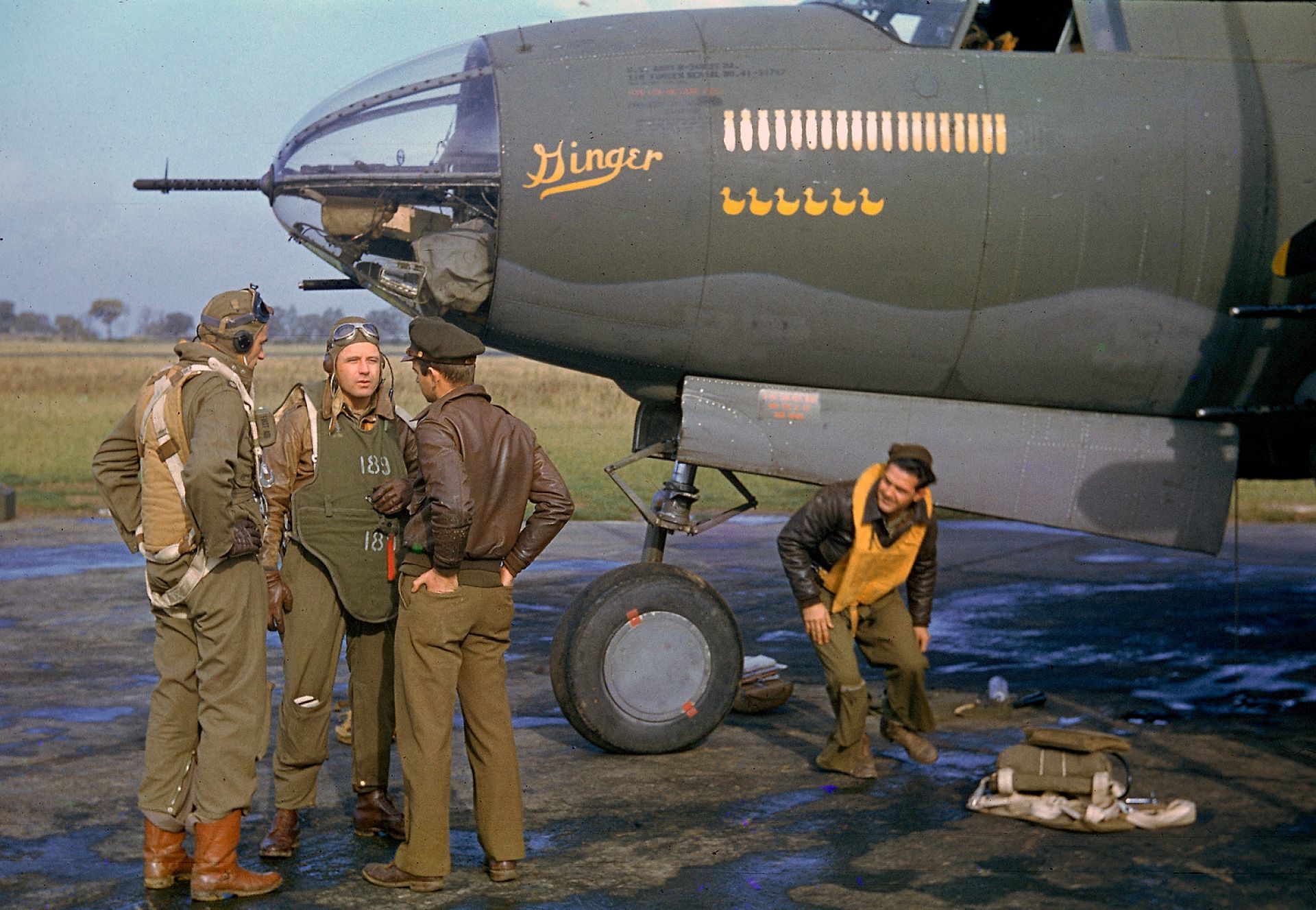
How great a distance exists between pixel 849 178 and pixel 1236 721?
12.0 ft

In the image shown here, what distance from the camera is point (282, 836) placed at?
517cm

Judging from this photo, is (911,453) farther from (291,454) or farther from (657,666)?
(291,454)

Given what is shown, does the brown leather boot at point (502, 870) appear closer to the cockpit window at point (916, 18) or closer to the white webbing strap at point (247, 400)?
the white webbing strap at point (247, 400)

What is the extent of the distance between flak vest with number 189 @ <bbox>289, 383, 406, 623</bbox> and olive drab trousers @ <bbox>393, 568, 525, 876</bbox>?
1.24 ft

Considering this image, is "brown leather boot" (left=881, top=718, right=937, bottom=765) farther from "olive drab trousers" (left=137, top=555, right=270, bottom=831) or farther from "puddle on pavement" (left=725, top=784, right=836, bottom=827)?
"olive drab trousers" (left=137, top=555, right=270, bottom=831)

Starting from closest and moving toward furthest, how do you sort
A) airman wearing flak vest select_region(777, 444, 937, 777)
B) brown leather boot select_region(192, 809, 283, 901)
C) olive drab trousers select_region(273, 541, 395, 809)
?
brown leather boot select_region(192, 809, 283, 901)
olive drab trousers select_region(273, 541, 395, 809)
airman wearing flak vest select_region(777, 444, 937, 777)

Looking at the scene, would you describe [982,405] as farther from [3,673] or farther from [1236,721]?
[3,673]

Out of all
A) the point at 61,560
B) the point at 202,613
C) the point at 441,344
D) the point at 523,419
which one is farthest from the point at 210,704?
the point at 523,419

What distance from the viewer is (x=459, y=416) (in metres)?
4.93

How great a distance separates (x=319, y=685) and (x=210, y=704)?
0.56 meters

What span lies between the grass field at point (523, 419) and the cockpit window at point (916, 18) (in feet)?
15.2

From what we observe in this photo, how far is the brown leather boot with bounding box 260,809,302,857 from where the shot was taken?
16.9 ft

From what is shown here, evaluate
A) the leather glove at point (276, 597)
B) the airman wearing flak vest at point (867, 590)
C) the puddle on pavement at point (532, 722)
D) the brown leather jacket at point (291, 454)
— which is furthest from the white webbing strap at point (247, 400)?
the puddle on pavement at point (532, 722)

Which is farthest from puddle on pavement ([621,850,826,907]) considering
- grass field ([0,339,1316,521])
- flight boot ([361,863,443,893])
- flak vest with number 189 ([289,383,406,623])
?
grass field ([0,339,1316,521])
